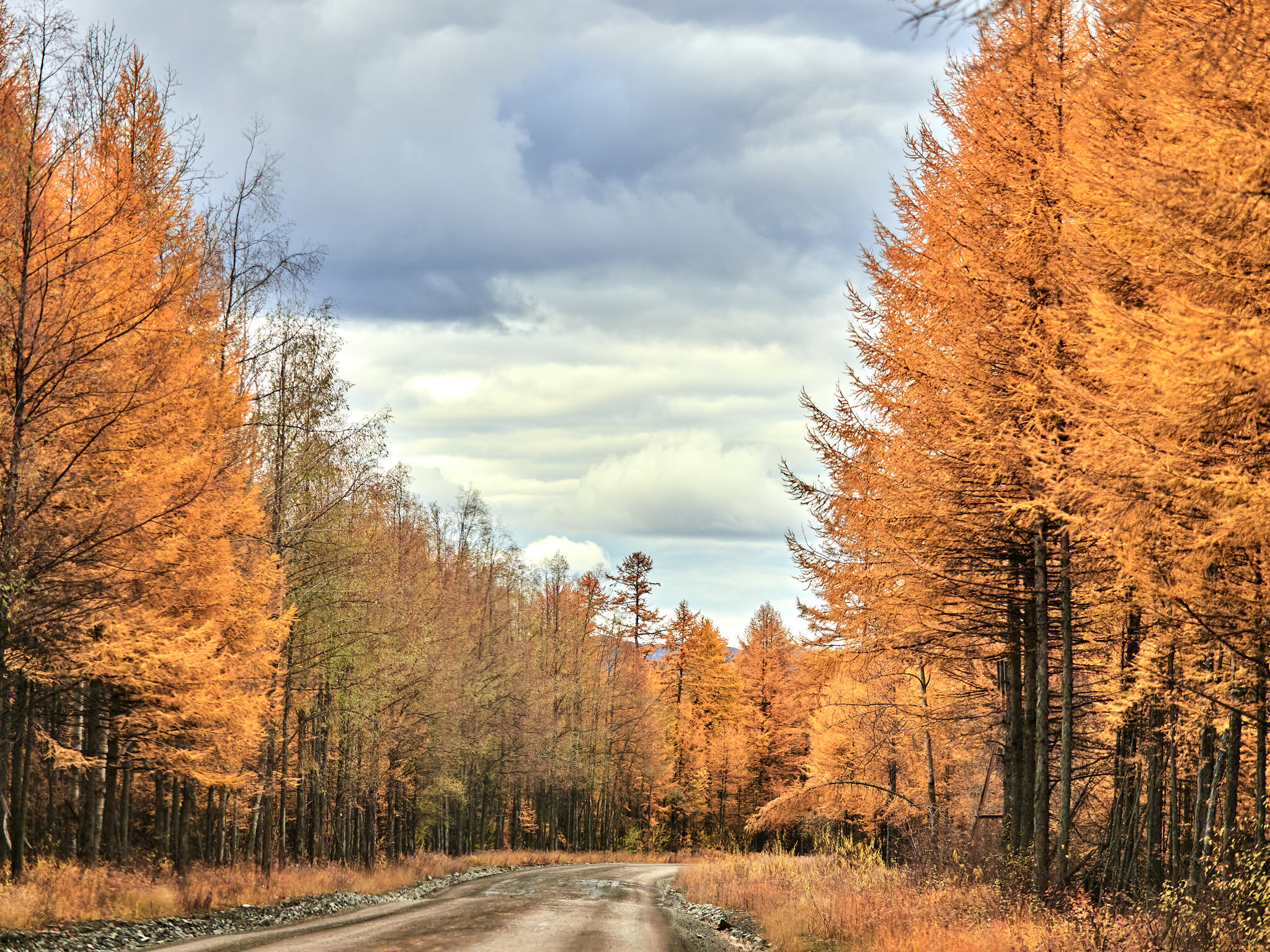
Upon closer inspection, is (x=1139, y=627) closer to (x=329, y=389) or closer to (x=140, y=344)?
(x=140, y=344)

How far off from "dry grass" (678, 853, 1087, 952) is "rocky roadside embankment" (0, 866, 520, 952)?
24.1ft

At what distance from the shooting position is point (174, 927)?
11938mm

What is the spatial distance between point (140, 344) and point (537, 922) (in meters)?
10.1

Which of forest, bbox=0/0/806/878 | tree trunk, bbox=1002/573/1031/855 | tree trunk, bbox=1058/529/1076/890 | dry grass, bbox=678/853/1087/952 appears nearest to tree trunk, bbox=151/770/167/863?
forest, bbox=0/0/806/878

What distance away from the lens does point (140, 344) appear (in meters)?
12.1

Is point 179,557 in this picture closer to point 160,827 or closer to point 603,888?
point 160,827

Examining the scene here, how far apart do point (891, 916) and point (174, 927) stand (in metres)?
9.33

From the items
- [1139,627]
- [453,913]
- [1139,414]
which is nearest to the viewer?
[1139,414]

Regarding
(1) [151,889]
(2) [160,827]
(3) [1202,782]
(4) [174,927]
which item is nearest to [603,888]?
(2) [160,827]

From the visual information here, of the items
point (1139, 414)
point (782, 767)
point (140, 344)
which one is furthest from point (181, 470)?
point (782, 767)

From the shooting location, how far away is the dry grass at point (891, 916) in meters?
7.54

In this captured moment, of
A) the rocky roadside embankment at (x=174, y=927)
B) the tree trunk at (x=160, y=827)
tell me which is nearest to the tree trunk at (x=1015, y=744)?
the rocky roadside embankment at (x=174, y=927)

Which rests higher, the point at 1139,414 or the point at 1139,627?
the point at 1139,414

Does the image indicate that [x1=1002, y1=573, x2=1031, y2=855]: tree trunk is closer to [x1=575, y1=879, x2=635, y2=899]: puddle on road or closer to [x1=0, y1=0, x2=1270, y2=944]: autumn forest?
[x1=0, y1=0, x2=1270, y2=944]: autumn forest
